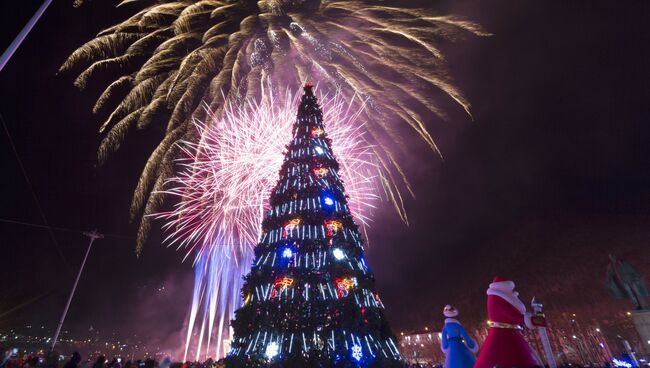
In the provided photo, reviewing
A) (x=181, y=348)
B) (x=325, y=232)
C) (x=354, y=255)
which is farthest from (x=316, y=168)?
(x=181, y=348)

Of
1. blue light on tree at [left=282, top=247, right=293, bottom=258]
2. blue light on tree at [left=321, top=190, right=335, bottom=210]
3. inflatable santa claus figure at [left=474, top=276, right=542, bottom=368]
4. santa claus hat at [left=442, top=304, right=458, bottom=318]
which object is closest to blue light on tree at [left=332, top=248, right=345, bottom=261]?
blue light on tree at [left=282, top=247, right=293, bottom=258]

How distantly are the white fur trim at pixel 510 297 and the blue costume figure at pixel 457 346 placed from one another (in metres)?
2.83

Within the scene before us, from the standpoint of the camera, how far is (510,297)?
6086mm

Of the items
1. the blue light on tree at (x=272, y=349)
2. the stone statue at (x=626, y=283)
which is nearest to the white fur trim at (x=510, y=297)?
the blue light on tree at (x=272, y=349)

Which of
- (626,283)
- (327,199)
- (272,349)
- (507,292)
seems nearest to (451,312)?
(507,292)

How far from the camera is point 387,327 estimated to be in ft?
44.8

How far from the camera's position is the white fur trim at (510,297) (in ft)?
19.6

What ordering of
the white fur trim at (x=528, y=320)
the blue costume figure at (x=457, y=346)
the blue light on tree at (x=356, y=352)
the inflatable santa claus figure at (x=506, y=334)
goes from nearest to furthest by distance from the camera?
the inflatable santa claus figure at (x=506, y=334) → the white fur trim at (x=528, y=320) → the blue costume figure at (x=457, y=346) → the blue light on tree at (x=356, y=352)

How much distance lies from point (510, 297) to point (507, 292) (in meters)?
0.13

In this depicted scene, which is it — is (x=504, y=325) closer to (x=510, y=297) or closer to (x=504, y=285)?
(x=510, y=297)

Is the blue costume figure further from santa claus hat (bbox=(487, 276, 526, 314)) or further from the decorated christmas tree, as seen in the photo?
the decorated christmas tree

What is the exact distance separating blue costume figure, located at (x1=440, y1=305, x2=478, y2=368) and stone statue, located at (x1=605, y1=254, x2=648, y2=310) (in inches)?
576

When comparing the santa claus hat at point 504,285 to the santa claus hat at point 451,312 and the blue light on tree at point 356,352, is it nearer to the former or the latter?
the santa claus hat at point 451,312

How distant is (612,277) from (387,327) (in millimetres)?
14191
